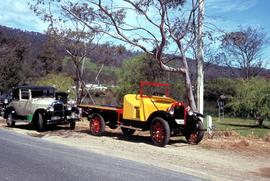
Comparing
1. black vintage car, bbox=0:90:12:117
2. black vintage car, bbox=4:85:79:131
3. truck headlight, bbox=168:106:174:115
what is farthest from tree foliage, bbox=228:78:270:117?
truck headlight, bbox=168:106:174:115

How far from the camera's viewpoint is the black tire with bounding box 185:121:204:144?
48.5 ft

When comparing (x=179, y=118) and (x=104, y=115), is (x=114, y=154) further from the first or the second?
(x=104, y=115)

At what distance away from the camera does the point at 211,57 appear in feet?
101

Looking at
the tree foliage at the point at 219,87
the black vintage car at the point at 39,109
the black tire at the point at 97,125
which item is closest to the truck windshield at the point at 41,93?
the black vintage car at the point at 39,109

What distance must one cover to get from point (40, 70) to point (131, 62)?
35434mm

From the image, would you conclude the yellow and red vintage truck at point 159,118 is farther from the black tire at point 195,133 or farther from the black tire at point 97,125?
the black tire at point 97,125

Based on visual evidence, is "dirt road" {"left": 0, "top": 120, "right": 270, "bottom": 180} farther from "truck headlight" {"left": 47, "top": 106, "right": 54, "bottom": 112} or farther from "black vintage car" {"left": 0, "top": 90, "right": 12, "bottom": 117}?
"black vintage car" {"left": 0, "top": 90, "right": 12, "bottom": 117}

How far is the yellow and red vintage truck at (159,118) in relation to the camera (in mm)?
14359

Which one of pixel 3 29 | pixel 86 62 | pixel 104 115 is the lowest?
pixel 104 115

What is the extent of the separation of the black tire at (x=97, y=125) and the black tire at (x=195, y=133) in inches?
133

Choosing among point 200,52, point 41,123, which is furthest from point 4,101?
point 200,52

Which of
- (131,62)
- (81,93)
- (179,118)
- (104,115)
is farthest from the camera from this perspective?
(131,62)

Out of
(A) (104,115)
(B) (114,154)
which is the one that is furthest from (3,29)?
(B) (114,154)

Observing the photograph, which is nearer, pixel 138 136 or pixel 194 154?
pixel 194 154
